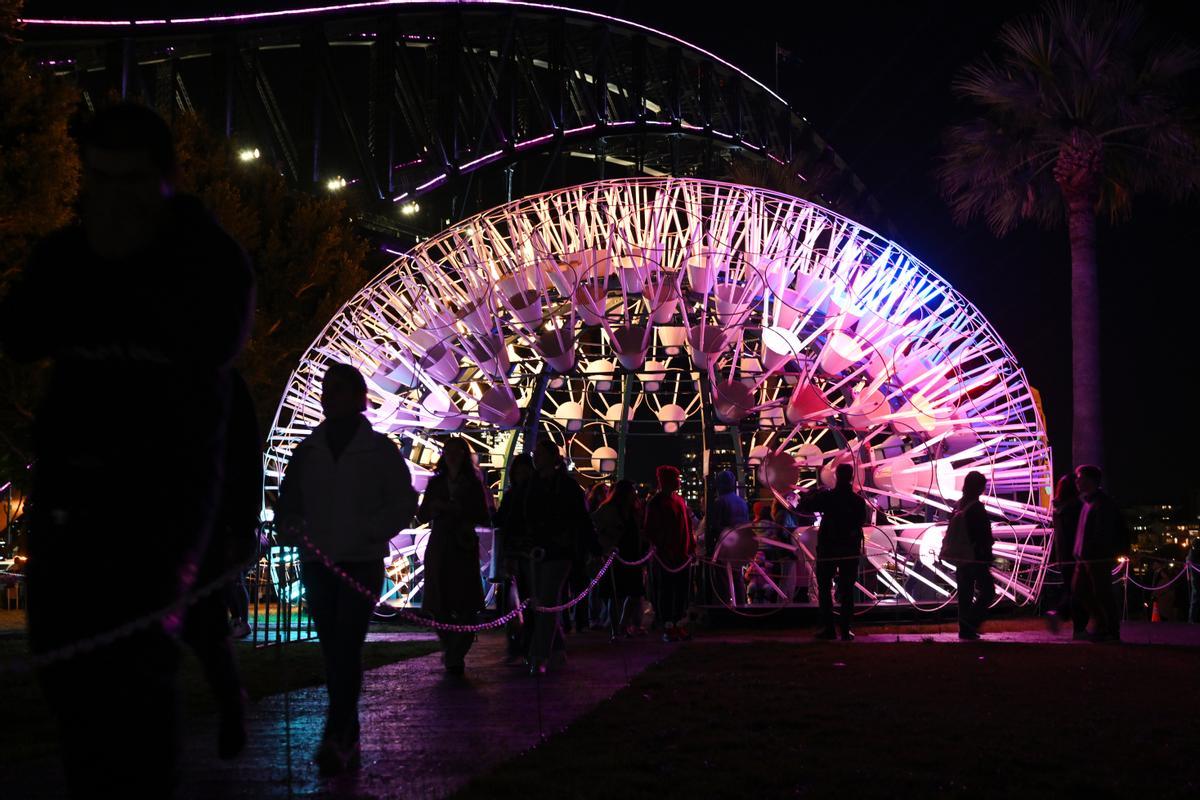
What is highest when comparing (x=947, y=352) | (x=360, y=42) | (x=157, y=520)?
(x=360, y=42)

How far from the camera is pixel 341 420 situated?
22.8 feet

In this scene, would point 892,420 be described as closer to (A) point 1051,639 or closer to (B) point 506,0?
(A) point 1051,639

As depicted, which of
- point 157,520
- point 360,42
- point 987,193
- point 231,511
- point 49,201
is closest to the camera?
point 157,520

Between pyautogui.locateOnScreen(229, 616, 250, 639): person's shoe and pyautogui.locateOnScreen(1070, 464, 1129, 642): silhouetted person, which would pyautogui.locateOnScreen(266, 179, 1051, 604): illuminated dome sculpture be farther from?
pyautogui.locateOnScreen(229, 616, 250, 639): person's shoe

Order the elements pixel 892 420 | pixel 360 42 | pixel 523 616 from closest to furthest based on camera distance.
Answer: pixel 523 616 → pixel 892 420 → pixel 360 42

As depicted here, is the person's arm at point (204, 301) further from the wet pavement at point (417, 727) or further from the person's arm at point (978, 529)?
the person's arm at point (978, 529)

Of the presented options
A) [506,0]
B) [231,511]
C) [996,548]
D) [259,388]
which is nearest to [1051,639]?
[996,548]

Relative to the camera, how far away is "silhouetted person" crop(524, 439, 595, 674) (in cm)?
1208

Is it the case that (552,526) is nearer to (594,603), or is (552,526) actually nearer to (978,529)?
(978,529)

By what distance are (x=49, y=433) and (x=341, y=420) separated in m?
3.63

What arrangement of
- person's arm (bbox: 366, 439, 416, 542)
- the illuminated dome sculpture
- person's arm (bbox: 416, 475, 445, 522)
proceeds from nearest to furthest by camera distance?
1. person's arm (bbox: 366, 439, 416, 542)
2. person's arm (bbox: 416, 475, 445, 522)
3. the illuminated dome sculpture

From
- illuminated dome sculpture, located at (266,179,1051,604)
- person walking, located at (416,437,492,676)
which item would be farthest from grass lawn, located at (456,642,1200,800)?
illuminated dome sculpture, located at (266,179,1051,604)

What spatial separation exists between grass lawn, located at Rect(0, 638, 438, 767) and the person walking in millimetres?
1090

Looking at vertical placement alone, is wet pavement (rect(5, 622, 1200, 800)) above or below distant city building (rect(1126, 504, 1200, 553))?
below
